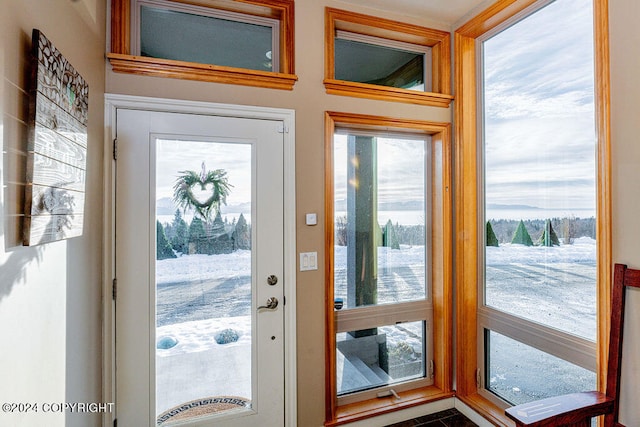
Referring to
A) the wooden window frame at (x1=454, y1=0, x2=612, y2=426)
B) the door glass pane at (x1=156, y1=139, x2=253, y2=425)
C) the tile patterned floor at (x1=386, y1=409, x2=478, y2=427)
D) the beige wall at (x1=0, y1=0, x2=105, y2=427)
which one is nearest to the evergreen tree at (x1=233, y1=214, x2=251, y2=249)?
the door glass pane at (x1=156, y1=139, x2=253, y2=425)

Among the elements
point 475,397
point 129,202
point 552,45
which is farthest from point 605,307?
point 129,202

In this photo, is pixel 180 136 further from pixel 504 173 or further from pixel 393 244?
pixel 504 173

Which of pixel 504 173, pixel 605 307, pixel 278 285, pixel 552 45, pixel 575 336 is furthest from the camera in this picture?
pixel 504 173

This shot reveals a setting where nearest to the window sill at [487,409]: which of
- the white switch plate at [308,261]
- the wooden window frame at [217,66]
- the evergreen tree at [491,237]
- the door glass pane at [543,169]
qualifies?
the door glass pane at [543,169]

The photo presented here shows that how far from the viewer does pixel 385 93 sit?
2225 millimetres

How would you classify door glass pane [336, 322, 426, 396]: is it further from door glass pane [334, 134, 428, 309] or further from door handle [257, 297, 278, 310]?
door handle [257, 297, 278, 310]

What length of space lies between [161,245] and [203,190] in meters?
0.38

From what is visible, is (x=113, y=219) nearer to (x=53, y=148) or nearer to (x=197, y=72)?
(x=53, y=148)

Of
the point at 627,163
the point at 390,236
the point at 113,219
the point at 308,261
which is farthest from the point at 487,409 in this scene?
the point at 113,219

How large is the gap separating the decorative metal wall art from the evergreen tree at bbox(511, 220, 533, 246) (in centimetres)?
233

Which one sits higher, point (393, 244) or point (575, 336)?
point (393, 244)

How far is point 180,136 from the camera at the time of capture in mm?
1822

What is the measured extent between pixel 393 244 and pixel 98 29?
84.3 inches

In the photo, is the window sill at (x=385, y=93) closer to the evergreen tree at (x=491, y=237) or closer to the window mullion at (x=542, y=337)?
the evergreen tree at (x=491, y=237)
